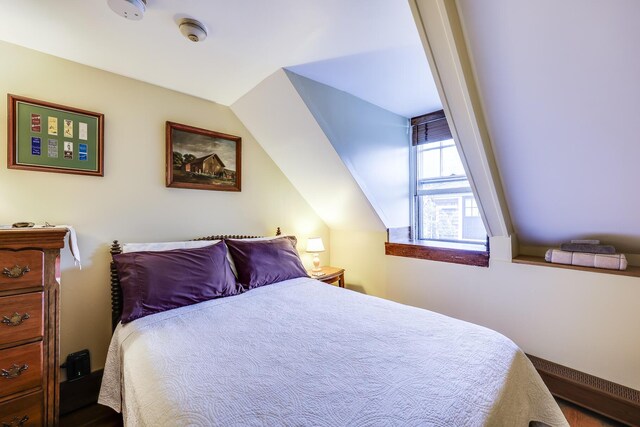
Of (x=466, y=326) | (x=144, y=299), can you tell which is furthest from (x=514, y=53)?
(x=144, y=299)

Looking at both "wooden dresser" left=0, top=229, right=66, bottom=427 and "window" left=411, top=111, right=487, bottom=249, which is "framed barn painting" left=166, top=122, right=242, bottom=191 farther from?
"window" left=411, top=111, right=487, bottom=249

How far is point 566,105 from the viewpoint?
1.45 metres

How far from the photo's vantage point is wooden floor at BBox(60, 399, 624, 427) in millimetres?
1651

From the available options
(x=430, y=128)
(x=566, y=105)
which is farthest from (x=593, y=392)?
(x=430, y=128)

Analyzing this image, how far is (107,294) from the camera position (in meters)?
1.95

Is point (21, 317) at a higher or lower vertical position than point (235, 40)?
lower

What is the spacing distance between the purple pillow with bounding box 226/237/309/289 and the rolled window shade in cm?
189

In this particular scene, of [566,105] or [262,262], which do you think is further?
[262,262]

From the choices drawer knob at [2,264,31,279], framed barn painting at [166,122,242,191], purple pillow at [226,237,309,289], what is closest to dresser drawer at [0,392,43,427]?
drawer knob at [2,264,31,279]

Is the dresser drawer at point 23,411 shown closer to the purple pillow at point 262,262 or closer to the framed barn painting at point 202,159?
the purple pillow at point 262,262

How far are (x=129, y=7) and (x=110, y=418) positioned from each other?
2340 millimetres

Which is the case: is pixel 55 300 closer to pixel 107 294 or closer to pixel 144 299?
pixel 144 299

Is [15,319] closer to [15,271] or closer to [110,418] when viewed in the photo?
[15,271]

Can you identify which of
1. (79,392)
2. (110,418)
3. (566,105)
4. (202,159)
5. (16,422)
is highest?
(566,105)
